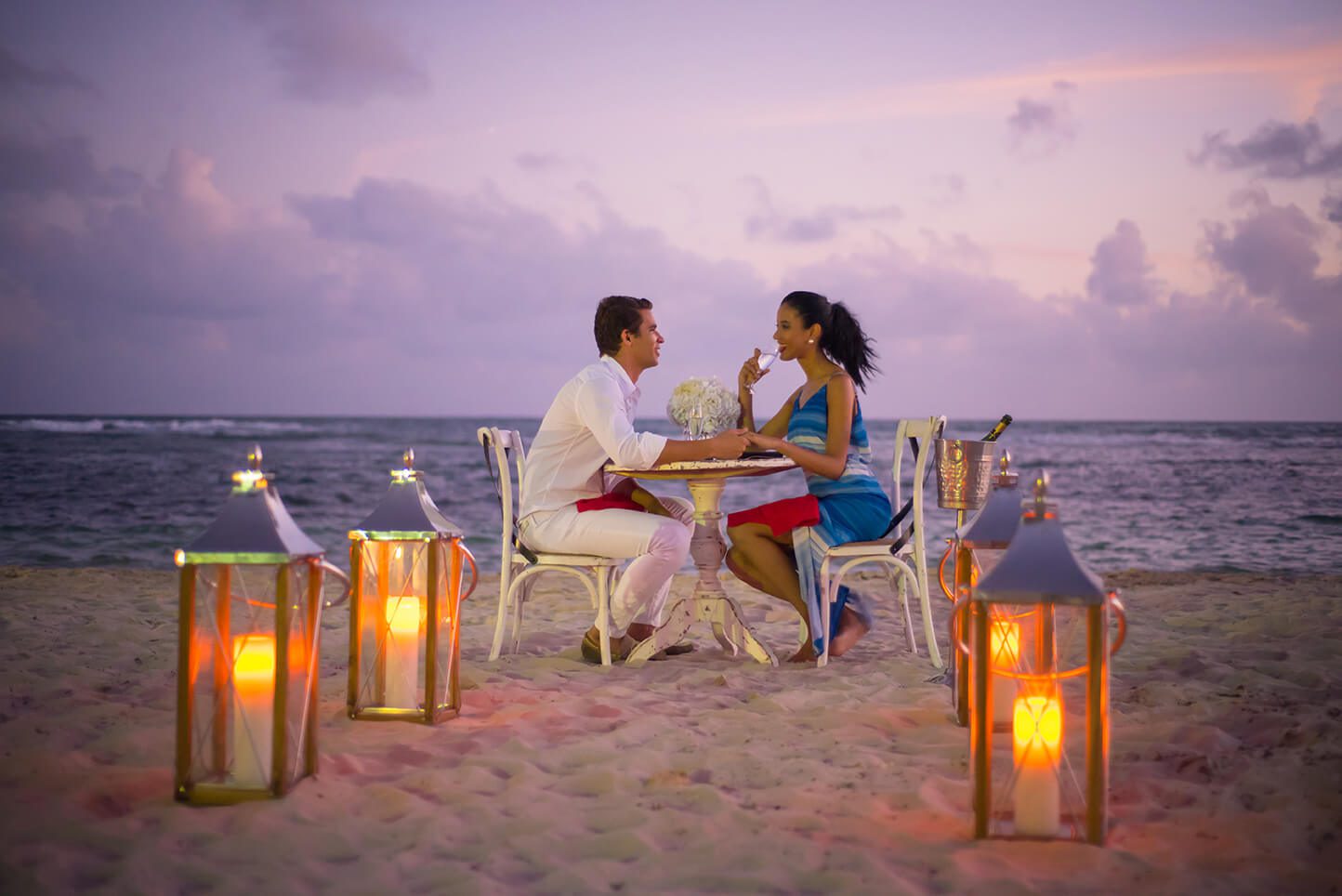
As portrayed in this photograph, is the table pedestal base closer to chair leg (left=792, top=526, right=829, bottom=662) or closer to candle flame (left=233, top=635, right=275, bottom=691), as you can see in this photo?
chair leg (left=792, top=526, right=829, bottom=662)

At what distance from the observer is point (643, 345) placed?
4.80m

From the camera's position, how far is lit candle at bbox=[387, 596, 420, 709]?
3547 millimetres

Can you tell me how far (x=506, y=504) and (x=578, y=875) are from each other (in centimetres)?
264

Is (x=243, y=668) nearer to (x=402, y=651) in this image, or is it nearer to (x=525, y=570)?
(x=402, y=651)

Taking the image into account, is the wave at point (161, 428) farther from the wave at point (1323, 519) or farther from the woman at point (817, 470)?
the woman at point (817, 470)

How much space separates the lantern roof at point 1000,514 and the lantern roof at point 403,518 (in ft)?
5.47

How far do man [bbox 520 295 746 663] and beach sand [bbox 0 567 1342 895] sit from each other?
40 cm

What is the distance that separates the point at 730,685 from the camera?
4262 millimetres

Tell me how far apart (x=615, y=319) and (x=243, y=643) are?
2511 millimetres

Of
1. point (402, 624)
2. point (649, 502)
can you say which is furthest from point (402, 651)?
point (649, 502)

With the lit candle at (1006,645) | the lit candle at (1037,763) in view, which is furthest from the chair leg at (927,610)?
the lit candle at (1037,763)

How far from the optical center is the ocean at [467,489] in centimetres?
1098

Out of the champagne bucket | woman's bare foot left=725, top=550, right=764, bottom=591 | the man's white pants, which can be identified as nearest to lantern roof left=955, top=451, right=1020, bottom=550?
the champagne bucket

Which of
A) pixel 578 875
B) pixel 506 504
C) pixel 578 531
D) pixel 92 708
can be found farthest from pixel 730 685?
pixel 92 708
